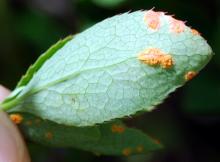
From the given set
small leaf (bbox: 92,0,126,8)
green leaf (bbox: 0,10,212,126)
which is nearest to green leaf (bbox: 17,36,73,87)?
green leaf (bbox: 0,10,212,126)

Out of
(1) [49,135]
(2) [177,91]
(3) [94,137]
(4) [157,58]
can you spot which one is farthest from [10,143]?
(2) [177,91]

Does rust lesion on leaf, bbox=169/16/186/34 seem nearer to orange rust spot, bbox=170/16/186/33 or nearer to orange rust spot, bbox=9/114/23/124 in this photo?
orange rust spot, bbox=170/16/186/33

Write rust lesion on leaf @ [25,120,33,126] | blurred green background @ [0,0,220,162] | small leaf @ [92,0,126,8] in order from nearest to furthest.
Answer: rust lesion on leaf @ [25,120,33,126] < small leaf @ [92,0,126,8] < blurred green background @ [0,0,220,162]

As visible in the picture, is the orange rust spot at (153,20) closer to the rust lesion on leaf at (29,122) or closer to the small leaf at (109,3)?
the rust lesion on leaf at (29,122)

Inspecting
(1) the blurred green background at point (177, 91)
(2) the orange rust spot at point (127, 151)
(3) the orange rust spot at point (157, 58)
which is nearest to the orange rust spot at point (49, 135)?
(2) the orange rust spot at point (127, 151)

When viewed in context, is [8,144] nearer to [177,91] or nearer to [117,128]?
[117,128]

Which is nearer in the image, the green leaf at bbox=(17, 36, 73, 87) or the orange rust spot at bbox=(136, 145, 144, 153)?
the green leaf at bbox=(17, 36, 73, 87)

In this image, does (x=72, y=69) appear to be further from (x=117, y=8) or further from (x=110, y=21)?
(x=117, y=8)

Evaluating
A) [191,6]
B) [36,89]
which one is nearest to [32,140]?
[36,89]
